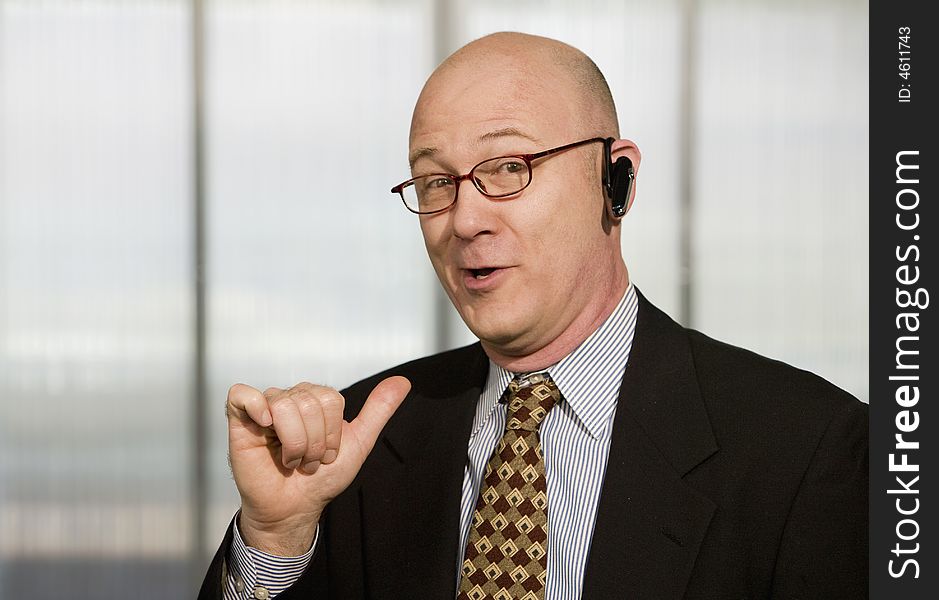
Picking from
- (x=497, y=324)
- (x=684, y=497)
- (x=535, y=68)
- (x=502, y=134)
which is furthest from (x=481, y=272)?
(x=684, y=497)

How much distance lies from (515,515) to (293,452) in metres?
0.34

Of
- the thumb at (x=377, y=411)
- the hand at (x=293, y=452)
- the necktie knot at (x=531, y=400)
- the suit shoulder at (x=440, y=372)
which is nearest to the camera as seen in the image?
the hand at (x=293, y=452)

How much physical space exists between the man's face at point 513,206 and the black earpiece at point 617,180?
0.03 m

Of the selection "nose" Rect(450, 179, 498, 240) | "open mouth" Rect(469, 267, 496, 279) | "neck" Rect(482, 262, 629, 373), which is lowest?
"neck" Rect(482, 262, 629, 373)

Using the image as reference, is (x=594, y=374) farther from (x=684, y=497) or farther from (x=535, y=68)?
(x=535, y=68)

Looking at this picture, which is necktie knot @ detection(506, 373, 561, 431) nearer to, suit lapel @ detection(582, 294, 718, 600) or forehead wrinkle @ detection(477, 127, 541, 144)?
suit lapel @ detection(582, 294, 718, 600)

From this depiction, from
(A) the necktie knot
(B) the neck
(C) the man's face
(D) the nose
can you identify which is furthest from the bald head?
(A) the necktie knot

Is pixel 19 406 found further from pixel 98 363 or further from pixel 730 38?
pixel 730 38

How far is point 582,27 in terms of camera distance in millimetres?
3951

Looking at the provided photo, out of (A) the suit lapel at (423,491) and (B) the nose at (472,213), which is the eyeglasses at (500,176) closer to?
(B) the nose at (472,213)

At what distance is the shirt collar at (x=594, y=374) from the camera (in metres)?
1.50

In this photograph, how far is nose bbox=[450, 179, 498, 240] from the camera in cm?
146

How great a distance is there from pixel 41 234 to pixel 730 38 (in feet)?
9.05

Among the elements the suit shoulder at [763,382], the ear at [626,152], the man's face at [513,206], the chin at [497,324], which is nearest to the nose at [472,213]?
the man's face at [513,206]
